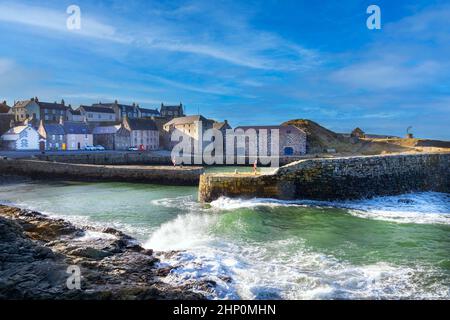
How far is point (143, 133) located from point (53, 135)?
16.5 meters

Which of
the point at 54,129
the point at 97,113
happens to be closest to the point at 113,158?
the point at 54,129

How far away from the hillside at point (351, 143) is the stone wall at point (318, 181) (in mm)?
31694

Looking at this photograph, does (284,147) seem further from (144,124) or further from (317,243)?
(317,243)

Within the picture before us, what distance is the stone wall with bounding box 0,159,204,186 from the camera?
91.9ft

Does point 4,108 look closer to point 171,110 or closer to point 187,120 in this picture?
point 171,110

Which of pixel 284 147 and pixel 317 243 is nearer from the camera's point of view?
pixel 317 243

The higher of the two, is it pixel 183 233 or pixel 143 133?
pixel 143 133

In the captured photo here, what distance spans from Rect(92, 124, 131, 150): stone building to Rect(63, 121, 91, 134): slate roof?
87.6 inches

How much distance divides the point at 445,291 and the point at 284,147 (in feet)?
156

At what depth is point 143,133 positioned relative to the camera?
69.4 meters

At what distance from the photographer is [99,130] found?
Result: 6675 centimetres

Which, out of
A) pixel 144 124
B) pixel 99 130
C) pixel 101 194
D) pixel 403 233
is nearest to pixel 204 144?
pixel 144 124

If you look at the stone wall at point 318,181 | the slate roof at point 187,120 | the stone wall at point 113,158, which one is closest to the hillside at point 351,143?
the stone wall at point 113,158

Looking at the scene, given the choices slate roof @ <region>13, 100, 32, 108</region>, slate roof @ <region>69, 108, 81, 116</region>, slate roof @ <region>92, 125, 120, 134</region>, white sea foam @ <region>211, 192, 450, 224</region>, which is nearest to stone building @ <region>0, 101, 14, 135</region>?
slate roof @ <region>13, 100, 32, 108</region>
